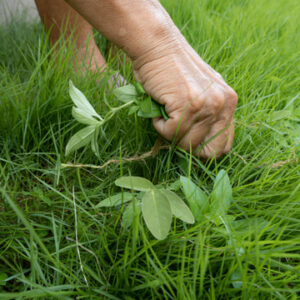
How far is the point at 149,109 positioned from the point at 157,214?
36 cm

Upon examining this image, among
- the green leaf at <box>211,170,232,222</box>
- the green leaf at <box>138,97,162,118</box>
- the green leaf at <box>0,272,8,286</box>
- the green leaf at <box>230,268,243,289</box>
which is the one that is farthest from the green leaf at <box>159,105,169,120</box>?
the green leaf at <box>0,272,8,286</box>

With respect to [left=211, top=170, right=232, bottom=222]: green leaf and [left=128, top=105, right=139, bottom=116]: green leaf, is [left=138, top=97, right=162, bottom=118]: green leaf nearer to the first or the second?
[left=128, top=105, right=139, bottom=116]: green leaf

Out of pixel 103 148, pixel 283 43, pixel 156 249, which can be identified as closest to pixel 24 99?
pixel 103 148

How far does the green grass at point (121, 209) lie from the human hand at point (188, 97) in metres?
0.06

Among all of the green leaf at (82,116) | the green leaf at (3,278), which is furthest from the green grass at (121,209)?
the green leaf at (82,116)

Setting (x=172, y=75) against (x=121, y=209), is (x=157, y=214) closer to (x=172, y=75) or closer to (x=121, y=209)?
(x=121, y=209)

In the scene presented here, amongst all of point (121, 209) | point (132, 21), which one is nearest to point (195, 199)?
point (121, 209)

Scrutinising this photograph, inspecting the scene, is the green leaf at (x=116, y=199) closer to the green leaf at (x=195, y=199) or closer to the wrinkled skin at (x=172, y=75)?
the green leaf at (x=195, y=199)

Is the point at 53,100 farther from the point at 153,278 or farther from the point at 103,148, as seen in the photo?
the point at 153,278

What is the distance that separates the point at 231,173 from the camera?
3.10ft

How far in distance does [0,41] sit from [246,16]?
5.02ft

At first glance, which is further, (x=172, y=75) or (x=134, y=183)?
(x=172, y=75)

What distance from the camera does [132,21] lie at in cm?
85

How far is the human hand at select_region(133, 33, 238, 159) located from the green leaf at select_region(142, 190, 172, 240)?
0.88 feet
